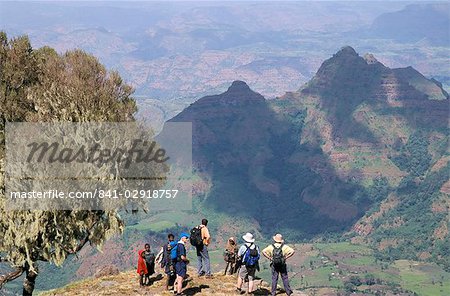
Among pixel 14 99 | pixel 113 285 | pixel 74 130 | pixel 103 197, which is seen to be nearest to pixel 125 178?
pixel 103 197

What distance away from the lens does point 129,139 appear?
33.3m

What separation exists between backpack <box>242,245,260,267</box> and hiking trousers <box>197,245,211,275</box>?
3.55 metres

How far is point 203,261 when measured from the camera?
107 feet

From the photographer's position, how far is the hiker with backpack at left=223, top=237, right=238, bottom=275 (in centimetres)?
3163

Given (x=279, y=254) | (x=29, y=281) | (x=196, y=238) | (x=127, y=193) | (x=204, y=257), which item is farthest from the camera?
(x=29, y=281)

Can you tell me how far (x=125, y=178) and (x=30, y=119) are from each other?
665 cm

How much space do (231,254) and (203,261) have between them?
1.89m

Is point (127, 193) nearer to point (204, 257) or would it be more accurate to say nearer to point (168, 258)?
point (168, 258)

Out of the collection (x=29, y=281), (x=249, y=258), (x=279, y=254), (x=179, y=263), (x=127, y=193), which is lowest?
(x=29, y=281)

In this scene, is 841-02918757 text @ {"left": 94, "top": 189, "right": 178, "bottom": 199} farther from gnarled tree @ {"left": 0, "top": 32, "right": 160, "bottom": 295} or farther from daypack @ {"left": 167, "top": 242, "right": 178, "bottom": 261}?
daypack @ {"left": 167, "top": 242, "right": 178, "bottom": 261}

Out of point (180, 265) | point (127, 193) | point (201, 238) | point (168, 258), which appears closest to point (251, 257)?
point (201, 238)

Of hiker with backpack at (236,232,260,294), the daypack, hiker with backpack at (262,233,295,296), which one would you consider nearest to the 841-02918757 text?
the daypack

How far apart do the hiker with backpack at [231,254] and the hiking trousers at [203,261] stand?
114cm

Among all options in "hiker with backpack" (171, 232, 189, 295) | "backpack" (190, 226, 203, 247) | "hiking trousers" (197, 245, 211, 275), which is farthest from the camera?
"hiking trousers" (197, 245, 211, 275)
